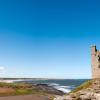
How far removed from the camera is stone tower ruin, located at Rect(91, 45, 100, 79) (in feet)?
210

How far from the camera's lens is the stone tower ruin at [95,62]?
6387 cm

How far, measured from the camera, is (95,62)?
64188 mm

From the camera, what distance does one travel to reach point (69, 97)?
163ft

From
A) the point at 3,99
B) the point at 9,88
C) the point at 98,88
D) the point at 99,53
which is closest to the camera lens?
the point at 98,88

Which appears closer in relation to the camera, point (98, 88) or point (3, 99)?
point (98, 88)

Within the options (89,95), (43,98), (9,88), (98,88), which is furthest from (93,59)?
(9,88)

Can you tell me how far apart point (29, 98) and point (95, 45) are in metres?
29.1

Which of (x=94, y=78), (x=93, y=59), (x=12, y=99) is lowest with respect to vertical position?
(x=12, y=99)

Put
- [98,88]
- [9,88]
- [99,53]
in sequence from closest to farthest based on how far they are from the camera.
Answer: [98,88]
[99,53]
[9,88]

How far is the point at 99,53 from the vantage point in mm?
63812

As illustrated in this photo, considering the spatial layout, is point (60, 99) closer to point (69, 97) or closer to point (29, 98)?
point (69, 97)

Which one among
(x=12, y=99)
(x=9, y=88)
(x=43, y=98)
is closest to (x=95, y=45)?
(x=43, y=98)

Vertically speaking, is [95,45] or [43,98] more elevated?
[95,45]

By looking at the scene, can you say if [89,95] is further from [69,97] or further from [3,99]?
[3,99]
